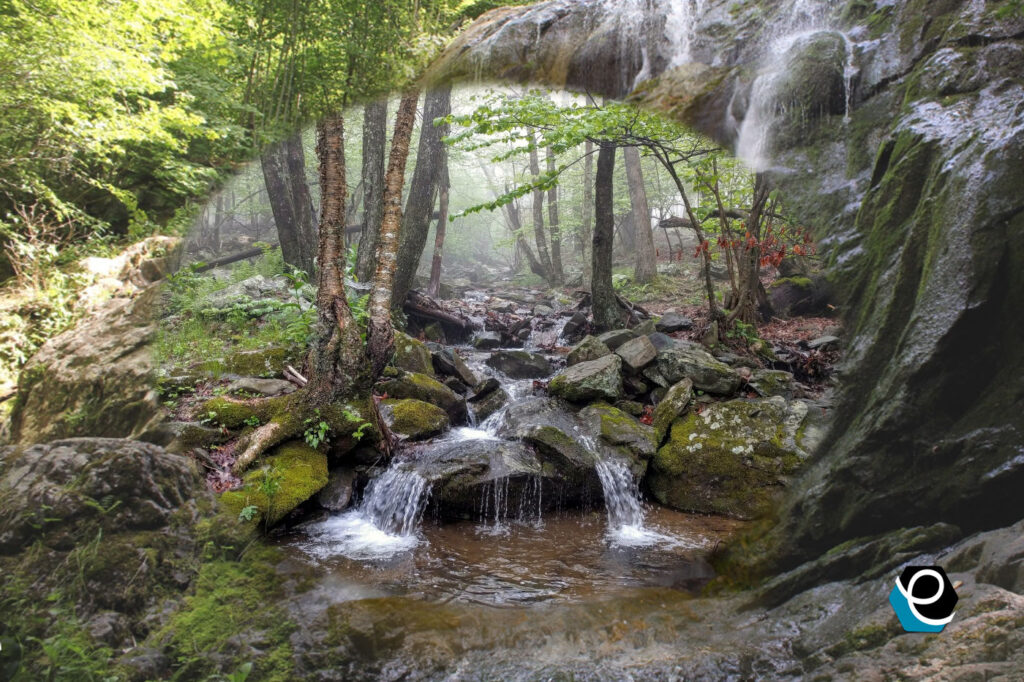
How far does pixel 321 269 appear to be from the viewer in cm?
584

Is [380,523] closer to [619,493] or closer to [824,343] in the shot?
[619,493]

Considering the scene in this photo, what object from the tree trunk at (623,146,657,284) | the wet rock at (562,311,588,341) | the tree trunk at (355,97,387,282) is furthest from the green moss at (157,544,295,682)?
the tree trunk at (623,146,657,284)

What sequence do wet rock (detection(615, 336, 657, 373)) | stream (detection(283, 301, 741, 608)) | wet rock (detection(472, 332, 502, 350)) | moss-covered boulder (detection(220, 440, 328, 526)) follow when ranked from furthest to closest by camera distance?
wet rock (detection(472, 332, 502, 350))
wet rock (detection(615, 336, 657, 373))
moss-covered boulder (detection(220, 440, 328, 526))
stream (detection(283, 301, 741, 608))

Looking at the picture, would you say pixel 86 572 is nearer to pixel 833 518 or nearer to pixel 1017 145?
pixel 833 518

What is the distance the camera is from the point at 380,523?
5.52m

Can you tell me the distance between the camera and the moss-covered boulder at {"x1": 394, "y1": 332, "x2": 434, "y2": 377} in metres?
8.07

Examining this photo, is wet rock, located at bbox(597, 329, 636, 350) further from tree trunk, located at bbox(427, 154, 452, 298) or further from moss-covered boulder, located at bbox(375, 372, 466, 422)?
tree trunk, located at bbox(427, 154, 452, 298)

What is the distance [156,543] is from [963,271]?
5317 mm

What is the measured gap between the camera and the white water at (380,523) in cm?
493

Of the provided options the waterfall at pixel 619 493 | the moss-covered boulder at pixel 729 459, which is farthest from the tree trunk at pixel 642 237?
the waterfall at pixel 619 493

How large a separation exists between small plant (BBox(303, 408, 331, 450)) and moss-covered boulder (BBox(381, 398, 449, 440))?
2.86 ft

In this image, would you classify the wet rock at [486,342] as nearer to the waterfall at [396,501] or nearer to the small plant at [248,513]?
the waterfall at [396,501]

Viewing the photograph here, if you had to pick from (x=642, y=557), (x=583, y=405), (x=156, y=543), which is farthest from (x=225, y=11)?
(x=642, y=557)

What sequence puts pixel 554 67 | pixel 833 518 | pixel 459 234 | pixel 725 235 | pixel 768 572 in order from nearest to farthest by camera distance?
pixel 833 518 → pixel 768 572 → pixel 554 67 → pixel 725 235 → pixel 459 234
